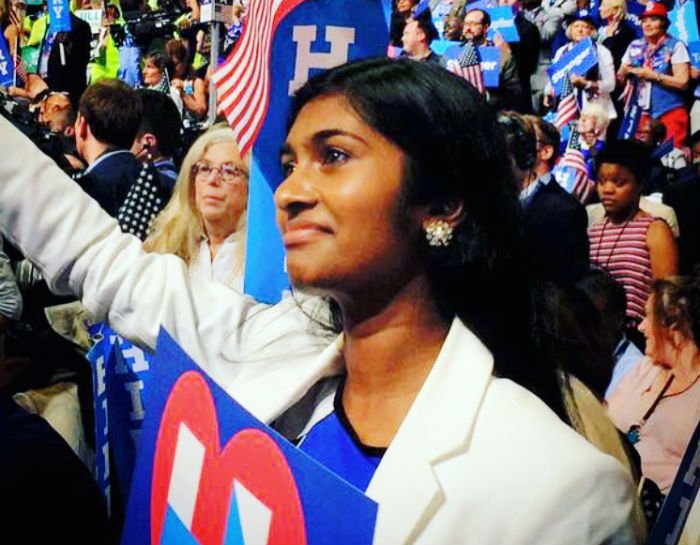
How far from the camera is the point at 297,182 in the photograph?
677 millimetres

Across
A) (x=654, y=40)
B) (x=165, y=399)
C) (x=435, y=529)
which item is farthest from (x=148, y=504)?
(x=654, y=40)

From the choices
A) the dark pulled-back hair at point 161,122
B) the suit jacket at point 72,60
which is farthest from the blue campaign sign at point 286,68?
the suit jacket at point 72,60

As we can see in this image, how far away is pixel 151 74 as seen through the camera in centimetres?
214

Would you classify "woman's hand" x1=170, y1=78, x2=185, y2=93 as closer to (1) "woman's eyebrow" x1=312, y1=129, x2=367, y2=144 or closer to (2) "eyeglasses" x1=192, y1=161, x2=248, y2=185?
(2) "eyeglasses" x1=192, y1=161, x2=248, y2=185

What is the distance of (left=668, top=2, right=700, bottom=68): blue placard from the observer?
3.97 ft

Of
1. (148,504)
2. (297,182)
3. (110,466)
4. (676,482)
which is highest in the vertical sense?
(297,182)

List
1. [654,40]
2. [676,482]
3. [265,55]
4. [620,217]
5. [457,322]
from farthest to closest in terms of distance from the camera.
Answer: [654,40] → [620,217] → [265,55] → [457,322] → [676,482]

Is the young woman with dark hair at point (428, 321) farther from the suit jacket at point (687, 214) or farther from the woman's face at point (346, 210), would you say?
the suit jacket at point (687, 214)

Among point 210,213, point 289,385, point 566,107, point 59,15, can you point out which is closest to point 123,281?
point 289,385

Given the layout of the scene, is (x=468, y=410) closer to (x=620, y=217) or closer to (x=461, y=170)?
(x=461, y=170)

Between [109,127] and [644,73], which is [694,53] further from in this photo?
[109,127]

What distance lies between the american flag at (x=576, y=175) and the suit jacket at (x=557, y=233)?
0.12 m

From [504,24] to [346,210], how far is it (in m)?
0.97

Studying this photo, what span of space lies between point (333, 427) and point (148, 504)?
0.16 metres
